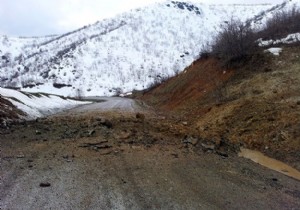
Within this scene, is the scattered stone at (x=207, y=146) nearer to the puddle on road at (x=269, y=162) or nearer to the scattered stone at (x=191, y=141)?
the scattered stone at (x=191, y=141)

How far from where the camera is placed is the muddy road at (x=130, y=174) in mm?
8148

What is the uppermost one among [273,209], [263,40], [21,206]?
[263,40]

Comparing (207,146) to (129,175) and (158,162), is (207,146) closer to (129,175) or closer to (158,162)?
(158,162)

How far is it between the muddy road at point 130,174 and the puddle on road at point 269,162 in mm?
520

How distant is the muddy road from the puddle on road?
52cm

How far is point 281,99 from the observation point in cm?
1902

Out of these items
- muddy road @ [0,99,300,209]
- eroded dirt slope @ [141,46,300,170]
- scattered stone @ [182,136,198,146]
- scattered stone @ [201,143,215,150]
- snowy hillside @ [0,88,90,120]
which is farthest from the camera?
snowy hillside @ [0,88,90,120]

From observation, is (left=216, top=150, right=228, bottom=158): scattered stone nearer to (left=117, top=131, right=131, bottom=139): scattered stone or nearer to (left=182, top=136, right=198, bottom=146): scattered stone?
(left=182, top=136, right=198, bottom=146): scattered stone

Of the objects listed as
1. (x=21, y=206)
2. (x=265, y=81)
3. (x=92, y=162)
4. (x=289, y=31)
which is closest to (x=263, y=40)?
(x=289, y=31)

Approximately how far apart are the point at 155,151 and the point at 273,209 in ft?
16.8

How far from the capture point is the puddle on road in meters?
11.9

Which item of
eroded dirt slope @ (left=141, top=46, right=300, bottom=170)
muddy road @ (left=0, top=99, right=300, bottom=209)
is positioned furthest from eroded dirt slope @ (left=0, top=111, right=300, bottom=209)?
eroded dirt slope @ (left=141, top=46, right=300, bottom=170)

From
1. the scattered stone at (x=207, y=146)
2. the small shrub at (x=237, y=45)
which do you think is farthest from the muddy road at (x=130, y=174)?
the small shrub at (x=237, y=45)

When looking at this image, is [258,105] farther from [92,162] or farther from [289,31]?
[289,31]
